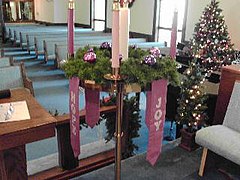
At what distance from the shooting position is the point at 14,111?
4.89 feet

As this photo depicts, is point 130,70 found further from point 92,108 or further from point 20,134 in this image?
point 20,134

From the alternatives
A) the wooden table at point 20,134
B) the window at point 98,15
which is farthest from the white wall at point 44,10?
the wooden table at point 20,134

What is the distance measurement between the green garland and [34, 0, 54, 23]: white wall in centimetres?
1248

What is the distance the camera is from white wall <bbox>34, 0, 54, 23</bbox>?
13.0m

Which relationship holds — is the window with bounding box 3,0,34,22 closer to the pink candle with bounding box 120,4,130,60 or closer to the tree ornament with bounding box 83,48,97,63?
the tree ornament with bounding box 83,48,97,63

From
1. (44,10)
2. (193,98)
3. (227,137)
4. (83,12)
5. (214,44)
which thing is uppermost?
(44,10)

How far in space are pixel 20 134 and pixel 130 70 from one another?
2.09ft

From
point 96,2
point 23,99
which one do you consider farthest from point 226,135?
point 96,2

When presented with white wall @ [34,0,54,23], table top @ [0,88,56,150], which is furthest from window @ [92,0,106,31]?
table top @ [0,88,56,150]

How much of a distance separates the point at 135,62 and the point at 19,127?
2.12 ft

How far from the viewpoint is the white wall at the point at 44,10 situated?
12992mm

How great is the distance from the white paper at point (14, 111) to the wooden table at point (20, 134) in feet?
0.09

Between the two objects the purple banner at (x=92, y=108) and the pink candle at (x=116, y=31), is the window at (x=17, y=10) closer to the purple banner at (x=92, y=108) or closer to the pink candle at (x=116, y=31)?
the purple banner at (x=92, y=108)

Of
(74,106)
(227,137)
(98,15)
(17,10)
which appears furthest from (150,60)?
(17,10)
